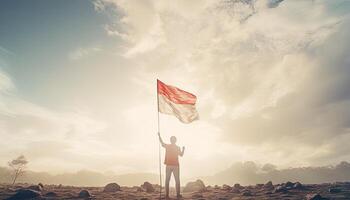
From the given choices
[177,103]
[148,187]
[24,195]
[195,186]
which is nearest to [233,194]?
[195,186]

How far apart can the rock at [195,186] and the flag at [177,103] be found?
5246mm

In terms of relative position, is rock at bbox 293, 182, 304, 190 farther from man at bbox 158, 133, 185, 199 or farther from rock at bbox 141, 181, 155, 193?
rock at bbox 141, 181, 155, 193

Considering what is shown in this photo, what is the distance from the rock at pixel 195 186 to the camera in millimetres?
21172

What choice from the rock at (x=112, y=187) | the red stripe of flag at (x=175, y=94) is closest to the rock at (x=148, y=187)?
the rock at (x=112, y=187)

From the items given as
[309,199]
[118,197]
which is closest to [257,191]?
[309,199]

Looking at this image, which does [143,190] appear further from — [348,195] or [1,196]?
[348,195]

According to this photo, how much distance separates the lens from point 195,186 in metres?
21.7

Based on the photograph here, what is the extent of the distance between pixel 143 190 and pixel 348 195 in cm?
1156

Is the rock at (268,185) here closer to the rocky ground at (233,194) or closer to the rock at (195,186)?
the rocky ground at (233,194)

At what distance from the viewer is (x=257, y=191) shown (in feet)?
61.0

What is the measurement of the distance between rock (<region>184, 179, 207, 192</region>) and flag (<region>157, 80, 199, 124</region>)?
17.2 feet

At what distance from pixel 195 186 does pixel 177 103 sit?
22.0ft

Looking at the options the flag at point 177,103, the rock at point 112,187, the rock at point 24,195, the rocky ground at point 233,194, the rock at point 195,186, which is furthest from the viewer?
the rock at point 195,186

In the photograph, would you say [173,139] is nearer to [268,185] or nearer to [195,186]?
[195,186]
